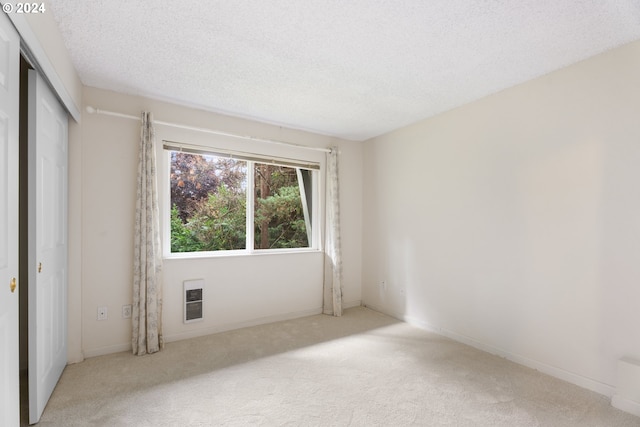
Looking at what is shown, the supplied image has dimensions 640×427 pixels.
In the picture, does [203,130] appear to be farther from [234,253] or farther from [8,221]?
[8,221]

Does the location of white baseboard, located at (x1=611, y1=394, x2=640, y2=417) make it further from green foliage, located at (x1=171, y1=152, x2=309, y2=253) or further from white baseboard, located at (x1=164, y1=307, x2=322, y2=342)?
green foliage, located at (x1=171, y1=152, x2=309, y2=253)

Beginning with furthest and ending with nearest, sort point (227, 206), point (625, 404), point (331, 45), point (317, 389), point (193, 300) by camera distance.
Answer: point (227, 206), point (193, 300), point (317, 389), point (331, 45), point (625, 404)

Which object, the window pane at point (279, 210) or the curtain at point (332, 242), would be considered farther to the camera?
the curtain at point (332, 242)

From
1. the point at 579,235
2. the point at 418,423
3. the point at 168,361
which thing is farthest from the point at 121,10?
the point at 579,235

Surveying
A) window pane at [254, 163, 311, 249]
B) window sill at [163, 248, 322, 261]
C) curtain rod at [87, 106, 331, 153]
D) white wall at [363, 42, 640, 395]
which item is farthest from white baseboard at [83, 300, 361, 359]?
curtain rod at [87, 106, 331, 153]

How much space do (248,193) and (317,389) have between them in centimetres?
229

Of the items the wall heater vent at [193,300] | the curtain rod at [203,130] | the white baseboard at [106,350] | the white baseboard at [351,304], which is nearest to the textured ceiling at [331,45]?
the curtain rod at [203,130]

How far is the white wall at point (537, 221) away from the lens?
7.16 ft

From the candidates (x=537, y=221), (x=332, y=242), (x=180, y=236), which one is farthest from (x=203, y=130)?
(x=537, y=221)

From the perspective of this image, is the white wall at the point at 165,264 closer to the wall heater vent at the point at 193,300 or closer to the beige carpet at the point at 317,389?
the wall heater vent at the point at 193,300

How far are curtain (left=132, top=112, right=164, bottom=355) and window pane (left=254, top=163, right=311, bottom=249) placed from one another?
1.18 meters

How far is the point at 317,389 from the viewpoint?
2303 millimetres

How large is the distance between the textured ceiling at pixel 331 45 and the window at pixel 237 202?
2.39 feet

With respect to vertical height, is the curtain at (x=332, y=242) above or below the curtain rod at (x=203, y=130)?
below
